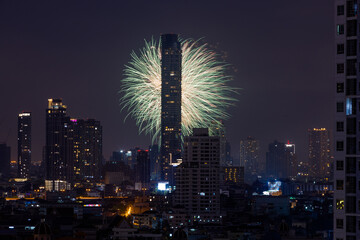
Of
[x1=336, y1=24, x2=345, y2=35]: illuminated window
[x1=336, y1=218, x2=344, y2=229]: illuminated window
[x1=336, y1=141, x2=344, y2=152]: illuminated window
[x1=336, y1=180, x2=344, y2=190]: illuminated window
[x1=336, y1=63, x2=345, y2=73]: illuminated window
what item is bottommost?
[x1=336, y1=218, x2=344, y2=229]: illuminated window

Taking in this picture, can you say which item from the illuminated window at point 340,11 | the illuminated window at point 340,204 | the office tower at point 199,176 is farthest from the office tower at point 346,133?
the office tower at point 199,176

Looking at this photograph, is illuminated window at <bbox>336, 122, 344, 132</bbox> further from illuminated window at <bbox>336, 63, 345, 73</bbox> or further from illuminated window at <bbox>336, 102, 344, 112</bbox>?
illuminated window at <bbox>336, 63, 345, 73</bbox>

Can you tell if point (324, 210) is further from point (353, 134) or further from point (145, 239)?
point (353, 134)

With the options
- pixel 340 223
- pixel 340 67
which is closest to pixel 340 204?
pixel 340 223

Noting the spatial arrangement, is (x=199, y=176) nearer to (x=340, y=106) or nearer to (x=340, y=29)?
(x=340, y=106)

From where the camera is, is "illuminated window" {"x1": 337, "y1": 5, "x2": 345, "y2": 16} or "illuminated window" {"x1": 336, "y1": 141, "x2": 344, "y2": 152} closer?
"illuminated window" {"x1": 336, "y1": 141, "x2": 344, "y2": 152}

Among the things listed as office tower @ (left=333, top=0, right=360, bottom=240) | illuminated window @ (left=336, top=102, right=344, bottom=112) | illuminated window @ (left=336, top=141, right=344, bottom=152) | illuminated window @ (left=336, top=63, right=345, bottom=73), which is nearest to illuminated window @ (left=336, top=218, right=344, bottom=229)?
office tower @ (left=333, top=0, right=360, bottom=240)

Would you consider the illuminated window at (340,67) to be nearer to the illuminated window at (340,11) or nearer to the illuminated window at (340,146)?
the illuminated window at (340,11)
